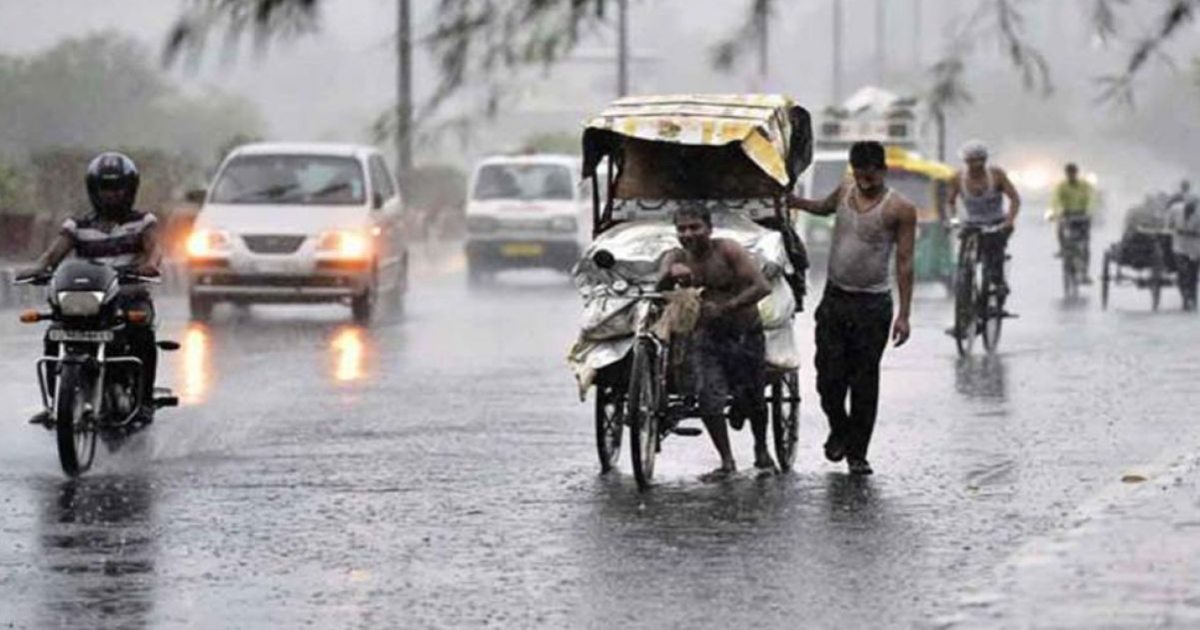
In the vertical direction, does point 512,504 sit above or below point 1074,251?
above

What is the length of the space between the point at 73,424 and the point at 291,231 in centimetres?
1421

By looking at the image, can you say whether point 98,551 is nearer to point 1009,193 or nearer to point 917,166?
point 1009,193

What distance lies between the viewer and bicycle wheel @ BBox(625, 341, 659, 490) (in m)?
14.2

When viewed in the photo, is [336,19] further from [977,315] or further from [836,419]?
[977,315]

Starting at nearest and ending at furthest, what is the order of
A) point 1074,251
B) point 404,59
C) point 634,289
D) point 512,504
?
point 404,59, point 512,504, point 634,289, point 1074,251

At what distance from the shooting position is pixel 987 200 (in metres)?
24.8

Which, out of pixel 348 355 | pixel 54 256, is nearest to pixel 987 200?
pixel 348 355

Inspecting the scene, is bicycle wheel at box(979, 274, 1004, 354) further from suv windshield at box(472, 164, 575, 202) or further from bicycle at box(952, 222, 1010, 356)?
suv windshield at box(472, 164, 575, 202)

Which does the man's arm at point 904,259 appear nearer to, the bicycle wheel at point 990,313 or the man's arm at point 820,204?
the man's arm at point 820,204

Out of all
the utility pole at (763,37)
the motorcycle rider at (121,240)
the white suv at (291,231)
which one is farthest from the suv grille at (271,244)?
the utility pole at (763,37)

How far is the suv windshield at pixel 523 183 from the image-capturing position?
4197 cm

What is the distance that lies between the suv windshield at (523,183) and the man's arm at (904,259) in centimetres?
2599

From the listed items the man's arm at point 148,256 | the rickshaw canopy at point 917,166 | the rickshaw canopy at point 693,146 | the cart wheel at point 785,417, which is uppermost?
the rickshaw canopy at point 693,146

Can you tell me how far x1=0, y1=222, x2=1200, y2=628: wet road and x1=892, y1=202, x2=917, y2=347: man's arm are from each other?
2.18ft
